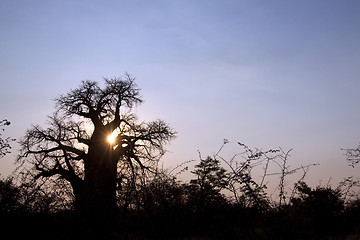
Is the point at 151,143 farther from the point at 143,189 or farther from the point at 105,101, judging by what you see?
the point at 143,189

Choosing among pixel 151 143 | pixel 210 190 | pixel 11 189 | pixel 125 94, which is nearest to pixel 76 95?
pixel 125 94

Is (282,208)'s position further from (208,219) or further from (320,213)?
(320,213)

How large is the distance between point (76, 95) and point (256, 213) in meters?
15.0

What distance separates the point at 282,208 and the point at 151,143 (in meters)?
13.7

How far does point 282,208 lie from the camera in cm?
310

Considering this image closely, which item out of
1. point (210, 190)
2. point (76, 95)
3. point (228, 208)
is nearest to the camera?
point (228, 208)

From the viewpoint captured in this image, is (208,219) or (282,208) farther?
(208,219)

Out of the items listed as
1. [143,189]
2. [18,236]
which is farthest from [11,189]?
[143,189]

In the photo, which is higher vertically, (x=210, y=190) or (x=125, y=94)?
(x=125, y=94)

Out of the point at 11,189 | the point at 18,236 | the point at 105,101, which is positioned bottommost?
the point at 18,236

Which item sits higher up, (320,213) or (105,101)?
(105,101)

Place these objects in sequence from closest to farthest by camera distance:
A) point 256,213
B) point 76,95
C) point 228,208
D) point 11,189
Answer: point 256,213 → point 228,208 → point 11,189 → point 76,95

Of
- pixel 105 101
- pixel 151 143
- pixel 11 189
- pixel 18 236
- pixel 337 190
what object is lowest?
pixel 18 236

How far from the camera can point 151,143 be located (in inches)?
650
